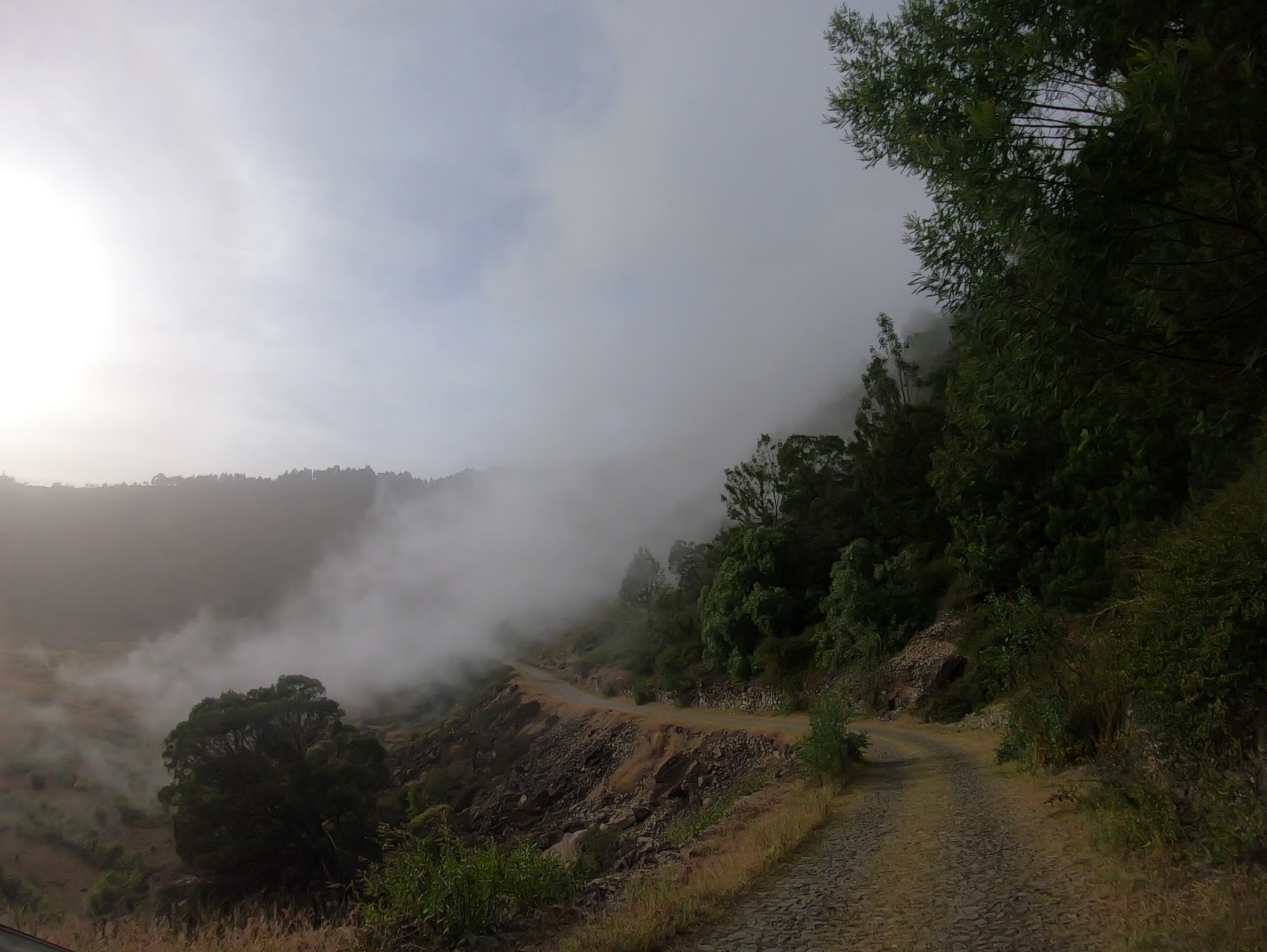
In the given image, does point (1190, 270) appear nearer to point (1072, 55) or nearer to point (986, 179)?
point (986, 179)

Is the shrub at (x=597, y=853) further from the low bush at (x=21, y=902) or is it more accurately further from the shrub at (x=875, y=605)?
the shrub at (x=875, y=605)

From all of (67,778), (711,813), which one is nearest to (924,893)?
(711,813)

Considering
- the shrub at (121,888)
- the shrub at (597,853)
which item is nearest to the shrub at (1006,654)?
the shrub at (597,853)

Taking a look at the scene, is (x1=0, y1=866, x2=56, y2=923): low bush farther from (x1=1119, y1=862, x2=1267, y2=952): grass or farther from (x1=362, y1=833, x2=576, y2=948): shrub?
(x1=1119, y1=862, x2=1267, y2=952): grass

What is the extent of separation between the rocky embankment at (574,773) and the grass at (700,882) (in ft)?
5.29

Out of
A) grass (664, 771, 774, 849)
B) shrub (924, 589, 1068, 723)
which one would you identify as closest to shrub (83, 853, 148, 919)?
grass (664, 771, 774, 849)

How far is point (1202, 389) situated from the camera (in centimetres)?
566

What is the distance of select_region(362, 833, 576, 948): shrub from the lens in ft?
19.6

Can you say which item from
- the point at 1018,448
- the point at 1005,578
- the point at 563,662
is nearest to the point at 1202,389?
the point at 1018,448

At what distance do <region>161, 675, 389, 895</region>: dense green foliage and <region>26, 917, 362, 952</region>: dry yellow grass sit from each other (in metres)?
21.3

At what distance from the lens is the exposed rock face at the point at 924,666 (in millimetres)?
27562

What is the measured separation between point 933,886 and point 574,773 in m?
30.4

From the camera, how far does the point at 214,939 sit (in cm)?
583

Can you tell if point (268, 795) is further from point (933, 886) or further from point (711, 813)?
point (933, 886)
